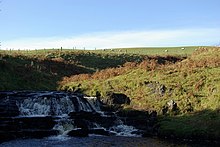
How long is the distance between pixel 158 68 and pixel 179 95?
432 inches

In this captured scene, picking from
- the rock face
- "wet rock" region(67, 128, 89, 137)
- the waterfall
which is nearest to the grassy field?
the rock face

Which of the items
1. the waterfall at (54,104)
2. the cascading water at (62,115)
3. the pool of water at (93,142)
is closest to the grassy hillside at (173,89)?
the pool of water at (93,142)

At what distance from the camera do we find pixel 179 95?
49844mm

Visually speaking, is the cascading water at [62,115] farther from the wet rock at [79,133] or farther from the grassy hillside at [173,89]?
the grassy hillside at [173,89]

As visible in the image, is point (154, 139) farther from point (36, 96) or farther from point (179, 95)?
point (36, 96)

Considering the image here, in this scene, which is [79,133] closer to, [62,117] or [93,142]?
[62,117]

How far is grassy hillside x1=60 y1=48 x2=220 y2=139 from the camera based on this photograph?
42.8 metres

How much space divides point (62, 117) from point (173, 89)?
15.1 meters

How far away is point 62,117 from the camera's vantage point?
46.5 meters

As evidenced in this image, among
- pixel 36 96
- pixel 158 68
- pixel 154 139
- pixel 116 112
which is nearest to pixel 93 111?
pixel 116 112

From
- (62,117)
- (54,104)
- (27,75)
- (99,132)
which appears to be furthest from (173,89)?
(27,75)

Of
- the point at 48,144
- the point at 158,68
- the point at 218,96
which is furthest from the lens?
the point at 158,68

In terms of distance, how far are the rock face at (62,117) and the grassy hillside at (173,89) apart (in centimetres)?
271

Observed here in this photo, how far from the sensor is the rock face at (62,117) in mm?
43500
